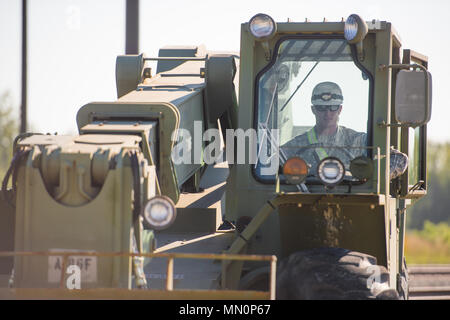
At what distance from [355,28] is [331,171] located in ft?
4.60

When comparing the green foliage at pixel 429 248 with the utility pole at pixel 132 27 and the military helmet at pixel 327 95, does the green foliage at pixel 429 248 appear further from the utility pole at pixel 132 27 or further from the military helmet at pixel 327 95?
the military helmet at pixel 327 95

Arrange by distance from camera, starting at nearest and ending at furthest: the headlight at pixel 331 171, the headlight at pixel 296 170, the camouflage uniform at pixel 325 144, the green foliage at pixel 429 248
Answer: the headlight at pixel 331 171
the headlight at pixel 296 170
the camouflage uniform at pixel 325 144
the green foliage at pixel 429 248

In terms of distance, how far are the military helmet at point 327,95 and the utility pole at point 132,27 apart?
5.58 metres

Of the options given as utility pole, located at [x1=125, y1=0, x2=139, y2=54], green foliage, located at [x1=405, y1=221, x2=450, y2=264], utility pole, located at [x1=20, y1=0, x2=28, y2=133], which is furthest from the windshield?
green foliage, located at [x1=405, y1=221, x2=450, y2=264]

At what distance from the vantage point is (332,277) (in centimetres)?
670

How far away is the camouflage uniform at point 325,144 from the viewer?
777 centimetres

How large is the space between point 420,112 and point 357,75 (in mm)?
940

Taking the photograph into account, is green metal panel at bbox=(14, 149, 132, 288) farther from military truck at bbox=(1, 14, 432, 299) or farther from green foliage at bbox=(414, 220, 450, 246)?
green foliage at bbox=(414, 220, 450, 246)

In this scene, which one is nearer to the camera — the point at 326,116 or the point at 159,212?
the point at 159,212

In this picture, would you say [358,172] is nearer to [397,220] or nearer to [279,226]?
[279,226]

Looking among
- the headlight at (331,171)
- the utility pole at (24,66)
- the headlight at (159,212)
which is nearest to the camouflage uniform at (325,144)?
the headlight at (331,171)

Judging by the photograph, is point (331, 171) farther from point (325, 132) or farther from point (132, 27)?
point (132, 27)

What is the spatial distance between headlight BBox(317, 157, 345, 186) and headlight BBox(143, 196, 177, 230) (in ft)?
4.33

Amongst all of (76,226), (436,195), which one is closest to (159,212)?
(76,226)
